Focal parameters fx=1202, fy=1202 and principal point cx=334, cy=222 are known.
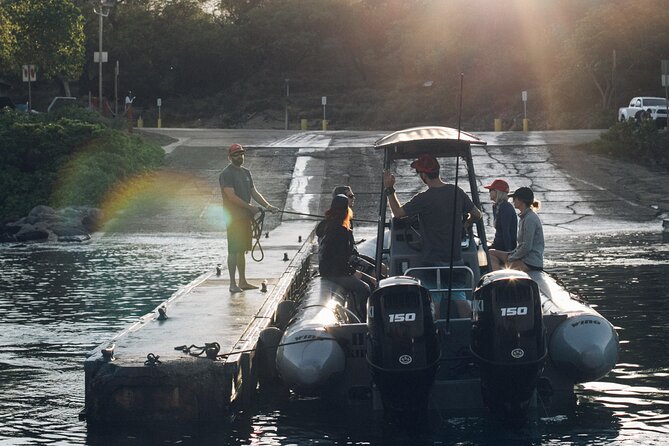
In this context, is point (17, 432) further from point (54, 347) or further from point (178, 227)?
point (178, 227)

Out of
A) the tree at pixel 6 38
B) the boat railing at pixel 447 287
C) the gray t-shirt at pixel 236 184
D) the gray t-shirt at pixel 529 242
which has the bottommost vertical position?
the boat railing at pixel 447 287

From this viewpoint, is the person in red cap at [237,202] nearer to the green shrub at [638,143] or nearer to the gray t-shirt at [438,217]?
the gray t-shirt at [438,217]

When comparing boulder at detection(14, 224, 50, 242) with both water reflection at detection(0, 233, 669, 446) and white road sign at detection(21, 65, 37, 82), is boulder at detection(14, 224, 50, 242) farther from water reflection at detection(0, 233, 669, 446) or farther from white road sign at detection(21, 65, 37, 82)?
white road sign at detection(21, 65, 37, 82)

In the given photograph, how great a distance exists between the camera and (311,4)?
9244cm

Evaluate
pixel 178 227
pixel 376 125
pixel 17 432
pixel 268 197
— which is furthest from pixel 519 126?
pixel 17 432

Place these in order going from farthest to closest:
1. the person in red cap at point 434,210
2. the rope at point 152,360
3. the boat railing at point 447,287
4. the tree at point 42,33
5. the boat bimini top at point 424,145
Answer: the tree at point 42,33 < the boat bimini top at point 424,145 < the person in red cap at point 434,210 < the boat railing at point 447,287 < the rope at point 152,360

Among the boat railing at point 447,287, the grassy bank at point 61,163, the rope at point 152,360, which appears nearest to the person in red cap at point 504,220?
the boat railing at point 447,287

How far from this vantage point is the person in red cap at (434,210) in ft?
37.0

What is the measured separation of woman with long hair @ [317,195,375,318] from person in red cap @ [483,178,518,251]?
89.0 inches

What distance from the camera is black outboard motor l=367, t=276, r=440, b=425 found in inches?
375

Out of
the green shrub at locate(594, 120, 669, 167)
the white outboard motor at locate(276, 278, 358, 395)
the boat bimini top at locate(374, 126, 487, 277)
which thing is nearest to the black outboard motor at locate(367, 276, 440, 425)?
the white outboard motor at locate(276, 278, 358, 395)

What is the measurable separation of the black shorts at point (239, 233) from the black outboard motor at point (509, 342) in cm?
491

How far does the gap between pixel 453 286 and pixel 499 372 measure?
209 cm

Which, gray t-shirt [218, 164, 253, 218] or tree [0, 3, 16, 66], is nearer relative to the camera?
gray t-shirt [218, 164, 253, 218]
